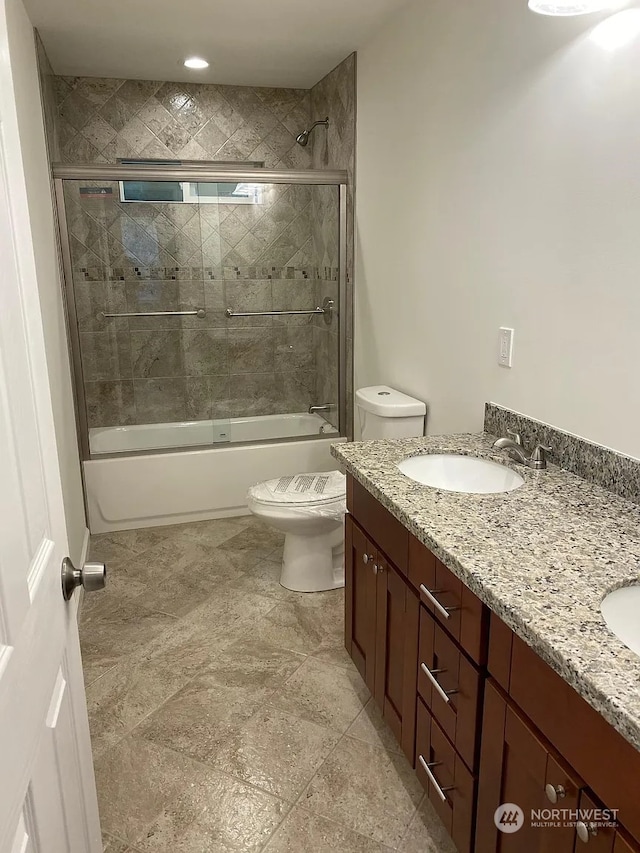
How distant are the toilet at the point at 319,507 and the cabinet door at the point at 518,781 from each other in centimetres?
144

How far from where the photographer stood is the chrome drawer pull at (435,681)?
4.86 feet

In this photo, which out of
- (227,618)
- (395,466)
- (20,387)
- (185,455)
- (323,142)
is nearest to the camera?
(20,387)

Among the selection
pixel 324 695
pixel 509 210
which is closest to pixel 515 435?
pixel 509 210

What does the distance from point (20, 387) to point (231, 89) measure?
3.65 m

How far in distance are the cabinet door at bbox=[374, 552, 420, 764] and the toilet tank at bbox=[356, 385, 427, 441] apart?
101cm

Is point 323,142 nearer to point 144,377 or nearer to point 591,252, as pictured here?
point 144,377

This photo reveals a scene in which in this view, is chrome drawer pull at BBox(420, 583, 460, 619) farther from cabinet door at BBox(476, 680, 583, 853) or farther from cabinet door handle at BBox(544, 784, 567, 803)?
cabinet door handle at BBox(544, 784, 567, 803)

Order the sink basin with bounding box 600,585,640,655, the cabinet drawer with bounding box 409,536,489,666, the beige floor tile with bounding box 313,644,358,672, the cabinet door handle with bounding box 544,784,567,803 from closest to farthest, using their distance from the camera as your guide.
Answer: the cabinet door handle with bounding box 544,784,567,803 < the sink basin with bounding box 600,585,640,655 < the cabinet drawer with bounding box 409,536,489,666 < the beige floor tile with bounding box 313,644,358,672

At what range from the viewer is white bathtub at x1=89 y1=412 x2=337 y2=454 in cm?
367

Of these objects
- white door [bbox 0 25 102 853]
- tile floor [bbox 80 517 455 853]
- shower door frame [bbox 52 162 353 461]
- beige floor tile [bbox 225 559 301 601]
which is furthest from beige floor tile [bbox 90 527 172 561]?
white door [bbox 0 25 102 853]

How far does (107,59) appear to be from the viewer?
3396mm

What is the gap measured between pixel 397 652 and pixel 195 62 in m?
3.21

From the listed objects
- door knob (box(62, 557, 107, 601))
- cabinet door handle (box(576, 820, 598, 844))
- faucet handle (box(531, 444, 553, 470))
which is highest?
door knob (box(62, 557, 107, 601))

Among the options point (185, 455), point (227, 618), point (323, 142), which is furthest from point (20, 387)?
point (323, 142)
